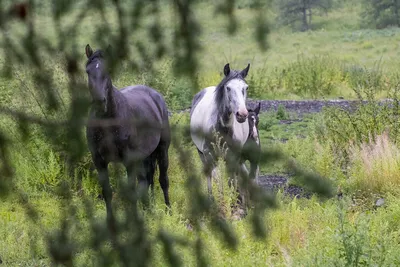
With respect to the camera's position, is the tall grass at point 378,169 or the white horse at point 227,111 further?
the tall grass at point 378,169

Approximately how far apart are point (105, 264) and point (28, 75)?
572mm

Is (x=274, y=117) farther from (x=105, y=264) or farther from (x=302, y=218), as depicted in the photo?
(x=105, y=264)

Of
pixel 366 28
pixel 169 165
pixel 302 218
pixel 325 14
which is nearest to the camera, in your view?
pixel 302 218

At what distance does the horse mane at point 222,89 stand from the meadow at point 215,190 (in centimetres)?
17

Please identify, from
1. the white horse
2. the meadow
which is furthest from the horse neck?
the white horse

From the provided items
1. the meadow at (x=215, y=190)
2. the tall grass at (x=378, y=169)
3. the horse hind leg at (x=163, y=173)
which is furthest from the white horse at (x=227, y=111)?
the tall grass at (x=378, y=169)

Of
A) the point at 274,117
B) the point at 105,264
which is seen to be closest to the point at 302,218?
the point at 105,264

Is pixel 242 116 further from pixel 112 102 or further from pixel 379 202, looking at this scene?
pixel 379 202

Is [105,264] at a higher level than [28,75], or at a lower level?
lower

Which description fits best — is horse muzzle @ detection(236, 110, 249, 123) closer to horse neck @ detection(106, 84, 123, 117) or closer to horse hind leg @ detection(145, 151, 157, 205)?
horse neck @ detection(106, 84, 123, 117)

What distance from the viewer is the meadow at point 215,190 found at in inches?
74.0

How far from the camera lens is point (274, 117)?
44.0ft

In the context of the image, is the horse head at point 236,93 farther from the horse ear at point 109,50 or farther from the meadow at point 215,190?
the horse ear at point 109,50

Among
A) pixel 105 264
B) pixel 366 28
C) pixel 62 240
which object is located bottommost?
pixel 366 28
